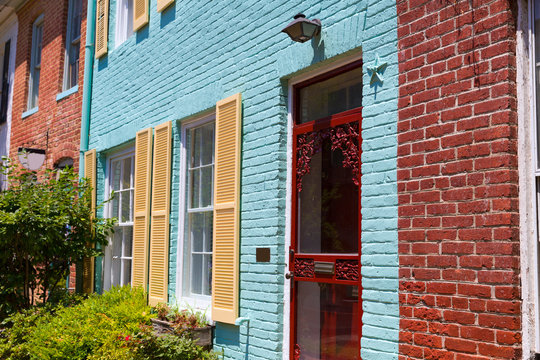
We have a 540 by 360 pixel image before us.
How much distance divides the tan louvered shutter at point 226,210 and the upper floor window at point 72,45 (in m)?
5.41

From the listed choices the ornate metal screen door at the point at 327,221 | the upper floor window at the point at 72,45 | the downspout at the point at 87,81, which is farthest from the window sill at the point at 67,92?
the ornate metal screen door at the point at 327,221

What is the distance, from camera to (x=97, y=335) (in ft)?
20.5

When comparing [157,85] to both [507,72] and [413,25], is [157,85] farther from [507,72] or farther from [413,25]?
[507,72]

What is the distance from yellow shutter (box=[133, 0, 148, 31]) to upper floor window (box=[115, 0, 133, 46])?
648mm

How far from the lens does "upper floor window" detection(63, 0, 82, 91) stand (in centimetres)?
1068

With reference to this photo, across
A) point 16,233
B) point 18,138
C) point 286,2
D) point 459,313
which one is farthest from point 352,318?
point 18,138

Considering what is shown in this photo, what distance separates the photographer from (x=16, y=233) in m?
8.26

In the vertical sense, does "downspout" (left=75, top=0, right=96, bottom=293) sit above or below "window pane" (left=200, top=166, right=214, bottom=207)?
above

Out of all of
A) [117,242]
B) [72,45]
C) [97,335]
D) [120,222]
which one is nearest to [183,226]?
[97,335]

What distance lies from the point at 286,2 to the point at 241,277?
2614 millimetres

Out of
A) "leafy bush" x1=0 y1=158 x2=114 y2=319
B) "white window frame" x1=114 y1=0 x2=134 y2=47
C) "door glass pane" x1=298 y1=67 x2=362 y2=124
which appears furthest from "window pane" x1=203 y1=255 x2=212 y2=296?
"white window frame" x1=114 y1=0 x2=134 y2=47

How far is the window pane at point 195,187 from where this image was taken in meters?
7.02

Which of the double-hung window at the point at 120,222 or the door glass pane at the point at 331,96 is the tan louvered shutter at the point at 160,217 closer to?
the double-hung window at the point at 120,222

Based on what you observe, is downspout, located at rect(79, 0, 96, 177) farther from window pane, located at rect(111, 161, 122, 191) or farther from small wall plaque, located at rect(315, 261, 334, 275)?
small wall plaque, located at rect(315, 261, 334, 275)
